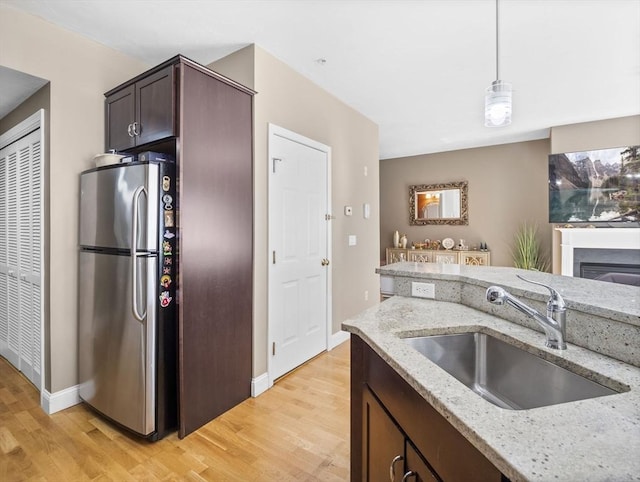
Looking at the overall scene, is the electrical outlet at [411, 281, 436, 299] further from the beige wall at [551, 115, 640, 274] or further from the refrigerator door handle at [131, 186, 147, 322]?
the beige wall at [551, 115, 640, 274]

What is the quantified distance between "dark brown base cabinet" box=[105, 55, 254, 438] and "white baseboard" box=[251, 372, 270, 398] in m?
0.04

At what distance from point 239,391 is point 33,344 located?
64.7 inches

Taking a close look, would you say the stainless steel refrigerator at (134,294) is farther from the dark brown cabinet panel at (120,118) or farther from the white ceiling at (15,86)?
the white ceiling at (15,86)

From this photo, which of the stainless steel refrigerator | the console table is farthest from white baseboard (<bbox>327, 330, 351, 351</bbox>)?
the console table

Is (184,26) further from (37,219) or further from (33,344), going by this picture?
(33,344)

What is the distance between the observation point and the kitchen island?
0.57 meters

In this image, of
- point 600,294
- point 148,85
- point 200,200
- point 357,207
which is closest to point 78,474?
point 200,200

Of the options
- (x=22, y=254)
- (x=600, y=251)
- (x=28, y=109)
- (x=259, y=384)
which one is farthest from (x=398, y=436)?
(x=600, y=251)

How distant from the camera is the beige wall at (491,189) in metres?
5.22

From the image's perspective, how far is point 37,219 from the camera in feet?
7.89

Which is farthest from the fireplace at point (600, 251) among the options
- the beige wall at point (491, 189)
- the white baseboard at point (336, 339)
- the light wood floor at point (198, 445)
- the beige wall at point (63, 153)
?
the beige wall at point (63, 153)

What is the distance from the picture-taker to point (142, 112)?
2.20m

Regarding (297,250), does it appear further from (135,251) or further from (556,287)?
(556,287)

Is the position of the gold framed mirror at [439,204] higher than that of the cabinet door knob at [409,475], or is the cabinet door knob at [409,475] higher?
the gold framed mirror at [439,204]
